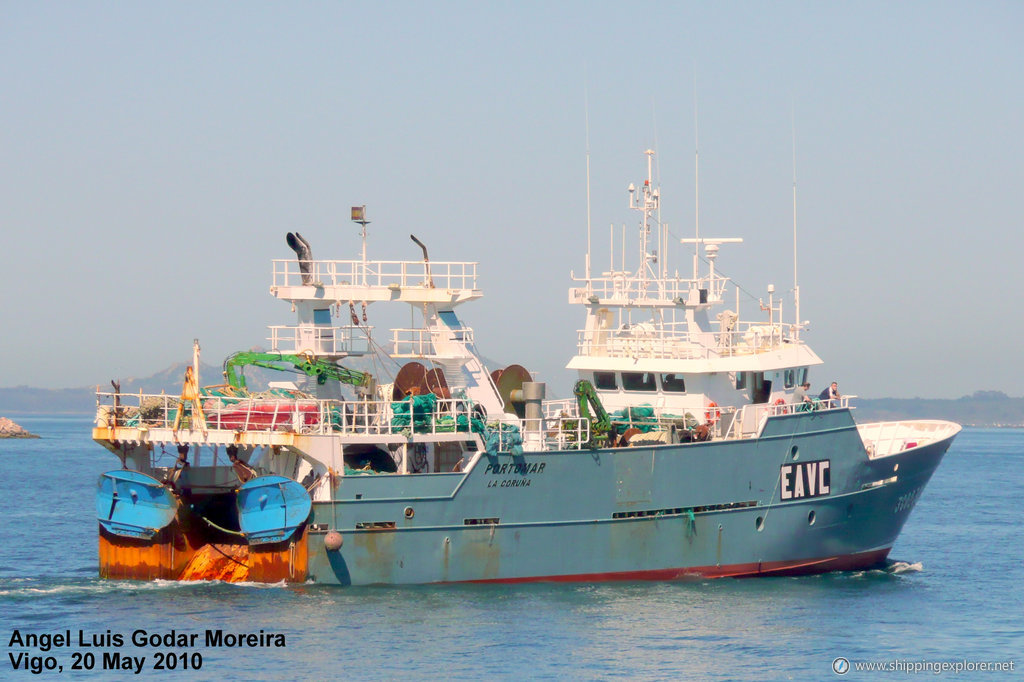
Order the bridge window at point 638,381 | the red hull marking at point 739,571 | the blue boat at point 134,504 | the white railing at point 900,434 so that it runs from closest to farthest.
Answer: the blue boat at point 134,504 < the red hull marking at point 739,571 < the bridge window at point 638,381 < the white railing at point 900,434

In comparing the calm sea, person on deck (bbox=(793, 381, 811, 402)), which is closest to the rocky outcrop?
the calm sea

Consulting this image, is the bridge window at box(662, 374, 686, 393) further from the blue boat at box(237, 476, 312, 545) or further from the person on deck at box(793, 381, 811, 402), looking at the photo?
the blue boat at box(237, 476, 312, 545)

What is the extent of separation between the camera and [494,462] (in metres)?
25.0

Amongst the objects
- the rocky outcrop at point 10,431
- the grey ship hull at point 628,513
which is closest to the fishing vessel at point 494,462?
the grey ship hull at point 628,513

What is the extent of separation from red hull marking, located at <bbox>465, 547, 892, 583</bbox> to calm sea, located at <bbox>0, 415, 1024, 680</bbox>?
0.28 metres

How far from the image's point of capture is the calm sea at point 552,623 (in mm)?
20234

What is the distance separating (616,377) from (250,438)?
30.4 feet

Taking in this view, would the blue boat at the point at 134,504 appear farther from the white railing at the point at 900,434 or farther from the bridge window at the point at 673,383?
the white railing at the point at 900,434

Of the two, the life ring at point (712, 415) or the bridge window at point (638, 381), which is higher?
the bridge window at point (638, 381)

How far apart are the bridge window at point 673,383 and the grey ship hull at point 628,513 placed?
275 centimetres

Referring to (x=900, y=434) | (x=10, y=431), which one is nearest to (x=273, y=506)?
(x=900, y=434)

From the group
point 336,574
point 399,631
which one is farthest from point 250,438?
point 399,631

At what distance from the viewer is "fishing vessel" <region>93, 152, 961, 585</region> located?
2441 cm

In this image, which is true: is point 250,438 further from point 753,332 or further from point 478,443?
point 753,332
